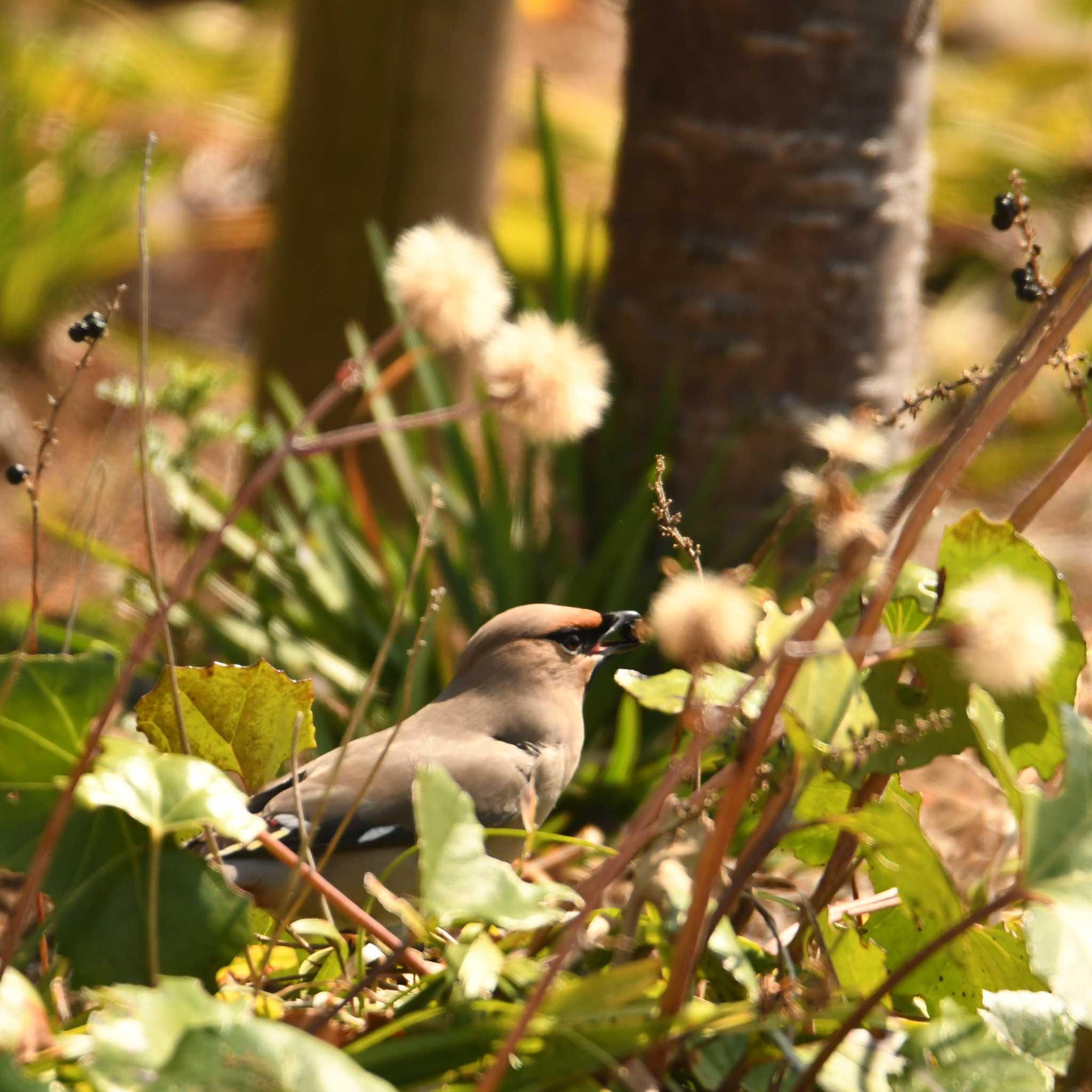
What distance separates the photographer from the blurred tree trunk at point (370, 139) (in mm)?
3629

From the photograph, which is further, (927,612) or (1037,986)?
(927,612)

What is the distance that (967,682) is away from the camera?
1.37 metres

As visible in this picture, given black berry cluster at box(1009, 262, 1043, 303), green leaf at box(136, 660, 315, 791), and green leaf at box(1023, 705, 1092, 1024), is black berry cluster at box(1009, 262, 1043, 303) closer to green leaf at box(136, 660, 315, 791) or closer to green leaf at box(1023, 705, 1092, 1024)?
green leaf at box(1023, 705, 1092, 1024)

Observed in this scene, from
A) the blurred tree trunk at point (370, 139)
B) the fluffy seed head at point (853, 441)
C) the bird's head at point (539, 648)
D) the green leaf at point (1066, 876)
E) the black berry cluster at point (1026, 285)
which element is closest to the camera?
the green leaf at point (1066, 876)

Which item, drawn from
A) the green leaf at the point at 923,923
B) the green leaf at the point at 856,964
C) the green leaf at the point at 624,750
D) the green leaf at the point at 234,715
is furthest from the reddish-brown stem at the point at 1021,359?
the green leaf at the point at 624,750

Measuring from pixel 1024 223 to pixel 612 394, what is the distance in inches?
65.2

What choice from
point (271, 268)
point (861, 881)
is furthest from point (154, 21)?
point (861, 881)

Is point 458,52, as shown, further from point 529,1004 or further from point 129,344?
point 129,344

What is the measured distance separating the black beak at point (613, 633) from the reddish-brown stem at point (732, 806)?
1.00 metres

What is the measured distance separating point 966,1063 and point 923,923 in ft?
0.98

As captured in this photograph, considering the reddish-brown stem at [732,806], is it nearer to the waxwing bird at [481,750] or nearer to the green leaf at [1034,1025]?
the green leaf at [1034,1025]

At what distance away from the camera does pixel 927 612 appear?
1455mm

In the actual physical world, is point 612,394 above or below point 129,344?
above

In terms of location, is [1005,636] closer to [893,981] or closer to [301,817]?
[893,981]
